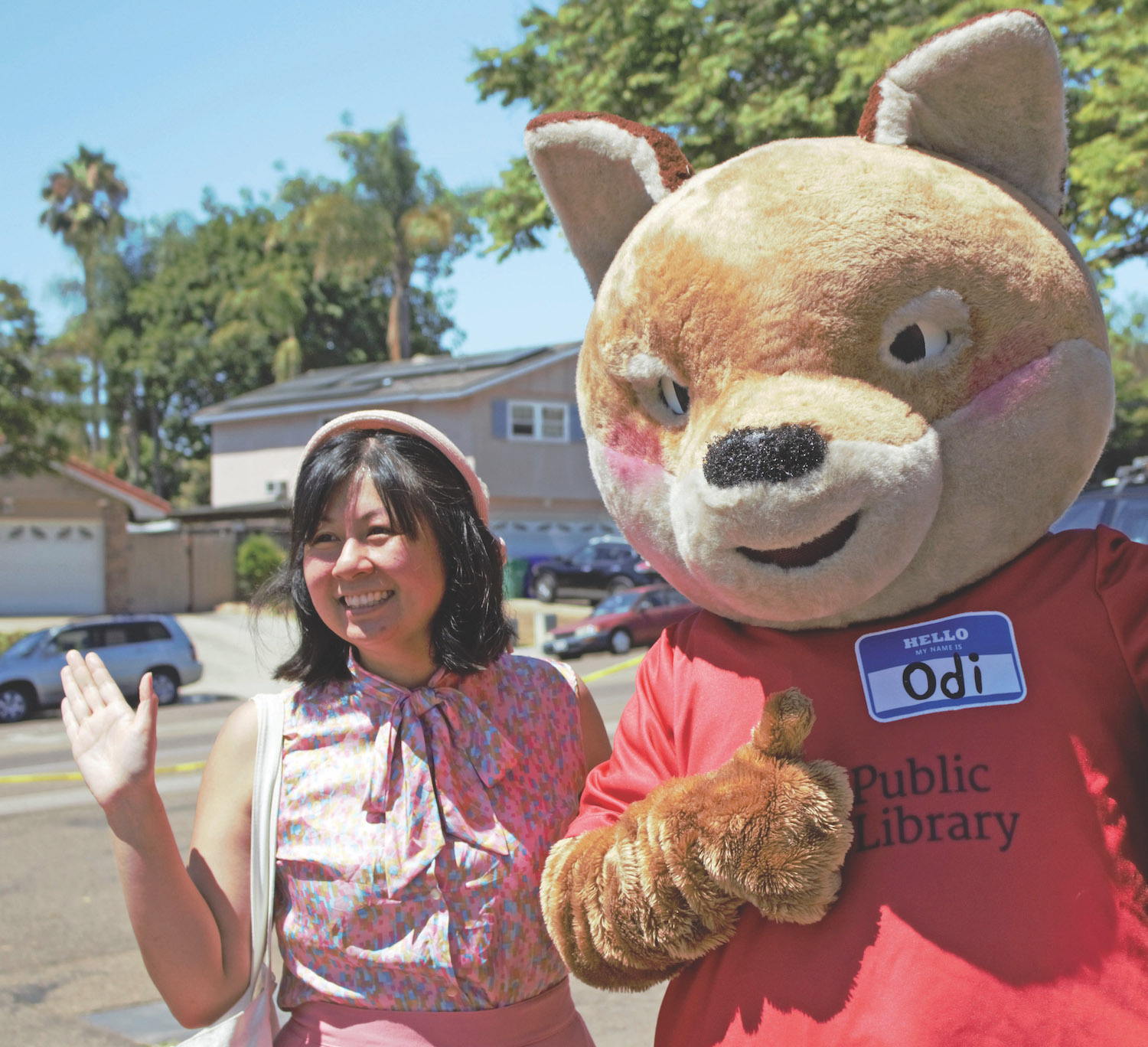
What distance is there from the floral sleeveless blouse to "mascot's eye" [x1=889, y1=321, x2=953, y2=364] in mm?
1084

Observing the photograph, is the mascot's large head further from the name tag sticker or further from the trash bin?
the trash bin

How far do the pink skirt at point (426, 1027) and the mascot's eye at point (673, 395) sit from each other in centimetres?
115

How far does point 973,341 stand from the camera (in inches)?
73.0

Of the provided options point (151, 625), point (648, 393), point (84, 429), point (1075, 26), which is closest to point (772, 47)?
point (1075, 26)

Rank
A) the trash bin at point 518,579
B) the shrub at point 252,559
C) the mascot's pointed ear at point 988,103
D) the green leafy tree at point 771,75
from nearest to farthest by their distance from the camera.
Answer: the mascot's pointed ear at point 988,103, the green leafy tree at point 771,75, the trash bin at point 518,579, the shrub at point 252,559

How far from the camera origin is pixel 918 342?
73.2 inches

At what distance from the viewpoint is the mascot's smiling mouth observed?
1.76m

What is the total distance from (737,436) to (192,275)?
4684 cm

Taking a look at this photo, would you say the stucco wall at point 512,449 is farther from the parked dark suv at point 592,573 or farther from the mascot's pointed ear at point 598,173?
the mascot's pointed ear at point 598,173

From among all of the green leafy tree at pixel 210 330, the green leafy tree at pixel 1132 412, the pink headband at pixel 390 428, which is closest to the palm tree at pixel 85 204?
the green leafy tree at pixel 210 330

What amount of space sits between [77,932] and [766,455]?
5.81 m

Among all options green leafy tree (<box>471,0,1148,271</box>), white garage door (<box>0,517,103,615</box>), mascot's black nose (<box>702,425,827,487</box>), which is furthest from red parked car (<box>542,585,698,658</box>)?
mascot's black nose (<box>702,425,827,487</box>)

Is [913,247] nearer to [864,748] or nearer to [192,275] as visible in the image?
[864,748]

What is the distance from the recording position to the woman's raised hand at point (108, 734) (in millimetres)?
2096
